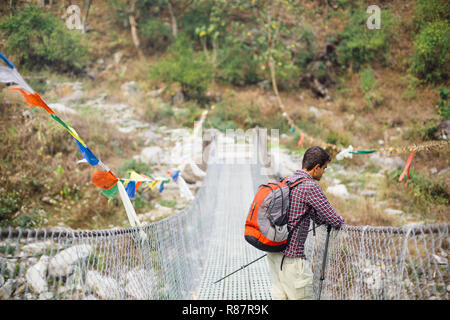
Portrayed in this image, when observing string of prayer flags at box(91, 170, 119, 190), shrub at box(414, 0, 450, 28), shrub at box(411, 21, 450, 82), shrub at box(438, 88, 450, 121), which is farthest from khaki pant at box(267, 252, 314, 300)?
shrub at box(414, 0, 450, 28)

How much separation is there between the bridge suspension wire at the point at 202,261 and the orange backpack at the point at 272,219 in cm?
30

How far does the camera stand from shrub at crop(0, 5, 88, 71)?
8094 millimetres

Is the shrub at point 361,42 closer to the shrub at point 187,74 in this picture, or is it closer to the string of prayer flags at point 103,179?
the shrub at point 187,74

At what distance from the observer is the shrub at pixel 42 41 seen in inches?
319

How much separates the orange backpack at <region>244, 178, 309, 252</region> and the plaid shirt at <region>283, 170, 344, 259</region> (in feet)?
0.09

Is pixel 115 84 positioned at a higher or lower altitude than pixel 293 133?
higher

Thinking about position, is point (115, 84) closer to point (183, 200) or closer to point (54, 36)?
point (54, 36)

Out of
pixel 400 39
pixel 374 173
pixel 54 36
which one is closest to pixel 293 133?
pixel 374 173

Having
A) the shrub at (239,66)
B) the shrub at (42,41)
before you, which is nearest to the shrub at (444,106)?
the shrub at (239,66)

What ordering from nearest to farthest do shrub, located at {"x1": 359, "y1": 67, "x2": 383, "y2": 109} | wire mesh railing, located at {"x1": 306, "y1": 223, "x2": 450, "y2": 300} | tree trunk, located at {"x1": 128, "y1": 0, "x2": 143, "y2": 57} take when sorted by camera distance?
1. wire mesh railing, located at {"x1": 306, "y1": 223, "x2": 450, "y2": 300}
2. shrub, located at {"x1": 359, "y1": 67, "x2": 383, "y2": 109}
3. tree trunk, located at {"x1": 128, "y1": 0, "x2": 143, "y2": 57}

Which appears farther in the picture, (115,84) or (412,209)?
(115,84)

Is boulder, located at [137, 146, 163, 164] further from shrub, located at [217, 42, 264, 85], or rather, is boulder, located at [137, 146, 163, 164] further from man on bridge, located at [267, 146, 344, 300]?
shrub, located at [217, 42, 264, 85]

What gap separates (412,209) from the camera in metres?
4.36
